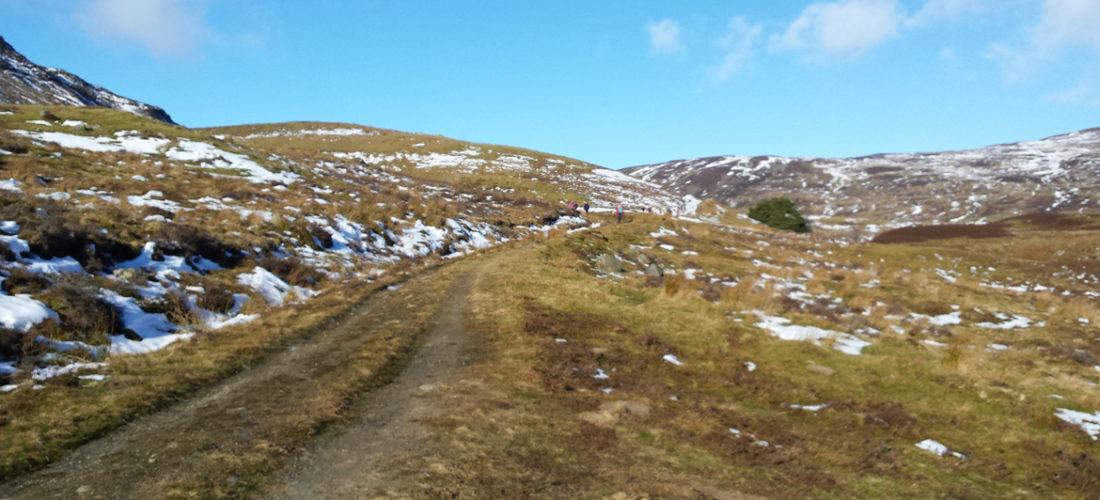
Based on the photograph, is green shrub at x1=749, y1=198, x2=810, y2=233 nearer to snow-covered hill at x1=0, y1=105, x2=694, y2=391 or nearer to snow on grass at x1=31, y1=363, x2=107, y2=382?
snow-covered hill at x1=0, y1=105, x2=694, y2=391

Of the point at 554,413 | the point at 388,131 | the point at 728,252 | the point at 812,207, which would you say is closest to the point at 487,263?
the point at 554,413

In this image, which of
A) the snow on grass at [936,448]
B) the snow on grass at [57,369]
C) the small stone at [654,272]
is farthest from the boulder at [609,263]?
the snow on grass at [57,369]

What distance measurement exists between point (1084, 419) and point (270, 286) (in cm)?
1935

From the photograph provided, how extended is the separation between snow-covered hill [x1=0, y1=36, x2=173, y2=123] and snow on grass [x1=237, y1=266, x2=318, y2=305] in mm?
60910

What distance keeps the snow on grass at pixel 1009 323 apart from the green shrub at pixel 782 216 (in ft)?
174

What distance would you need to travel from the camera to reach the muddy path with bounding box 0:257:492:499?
5805 mm

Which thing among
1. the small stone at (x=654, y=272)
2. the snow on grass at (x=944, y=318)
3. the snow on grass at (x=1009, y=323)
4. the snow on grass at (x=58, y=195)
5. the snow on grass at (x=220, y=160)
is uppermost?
the snow on grass at (x=220, y=160)

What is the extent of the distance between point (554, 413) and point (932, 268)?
39533 mm

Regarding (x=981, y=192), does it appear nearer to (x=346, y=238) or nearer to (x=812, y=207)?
(x=812, y=207)

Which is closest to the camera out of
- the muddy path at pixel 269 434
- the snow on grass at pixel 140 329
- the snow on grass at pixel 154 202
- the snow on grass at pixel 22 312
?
the muddy path at pixel 269 434

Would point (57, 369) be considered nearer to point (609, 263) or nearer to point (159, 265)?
point (159, 265)

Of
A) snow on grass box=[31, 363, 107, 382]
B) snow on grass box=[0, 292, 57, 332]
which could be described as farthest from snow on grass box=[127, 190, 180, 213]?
snow on grass box=[31, 363, 107, 382]

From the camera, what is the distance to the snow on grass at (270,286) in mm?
15742

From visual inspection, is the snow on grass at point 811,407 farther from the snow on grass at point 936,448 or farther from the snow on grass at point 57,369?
the snow on grass at point 57,369
